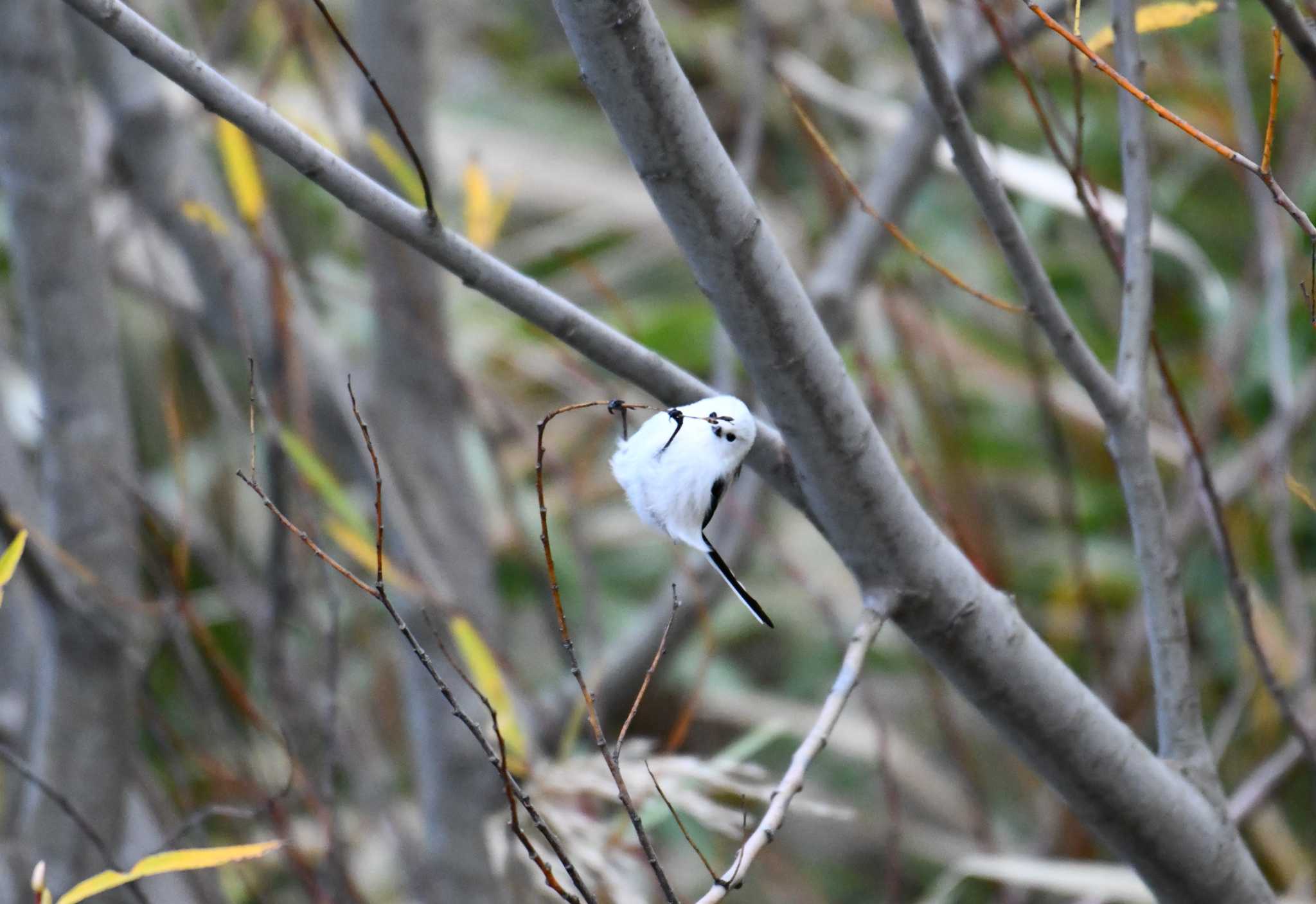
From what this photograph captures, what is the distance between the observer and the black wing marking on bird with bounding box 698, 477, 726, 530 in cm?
31

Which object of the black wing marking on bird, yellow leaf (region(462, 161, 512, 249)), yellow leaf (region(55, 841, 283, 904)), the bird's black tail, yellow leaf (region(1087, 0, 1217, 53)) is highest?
yellow leaf (region(1087, 0, 1217, 53))

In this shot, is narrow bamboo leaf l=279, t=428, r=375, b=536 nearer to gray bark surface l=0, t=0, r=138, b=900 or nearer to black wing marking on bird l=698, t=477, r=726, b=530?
gray bark surface l=0, t=0, r=138, b=900

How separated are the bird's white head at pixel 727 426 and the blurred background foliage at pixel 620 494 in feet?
0.74

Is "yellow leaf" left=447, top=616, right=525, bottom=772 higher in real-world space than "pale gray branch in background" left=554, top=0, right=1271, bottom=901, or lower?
lower

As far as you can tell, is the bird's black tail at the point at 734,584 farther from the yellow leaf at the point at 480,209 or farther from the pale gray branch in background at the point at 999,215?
the yellow leaf at the point at 480,209

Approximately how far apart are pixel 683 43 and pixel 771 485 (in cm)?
131

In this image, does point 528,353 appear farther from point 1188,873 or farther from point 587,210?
point 1188,873

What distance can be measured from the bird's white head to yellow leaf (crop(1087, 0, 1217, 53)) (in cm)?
20

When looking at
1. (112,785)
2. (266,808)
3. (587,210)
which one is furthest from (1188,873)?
(587,210)

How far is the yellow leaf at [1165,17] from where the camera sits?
394mm

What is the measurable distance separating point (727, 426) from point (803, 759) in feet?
0.32

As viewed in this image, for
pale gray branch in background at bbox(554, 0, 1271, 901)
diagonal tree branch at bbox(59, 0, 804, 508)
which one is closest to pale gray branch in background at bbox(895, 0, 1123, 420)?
pale gray branch in background at bbox(554, 0, 1271, 901)

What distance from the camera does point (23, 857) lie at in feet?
1.92

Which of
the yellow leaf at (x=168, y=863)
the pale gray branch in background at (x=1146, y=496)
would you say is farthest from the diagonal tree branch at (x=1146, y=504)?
the yellow leaf at (x=168, y=863)
